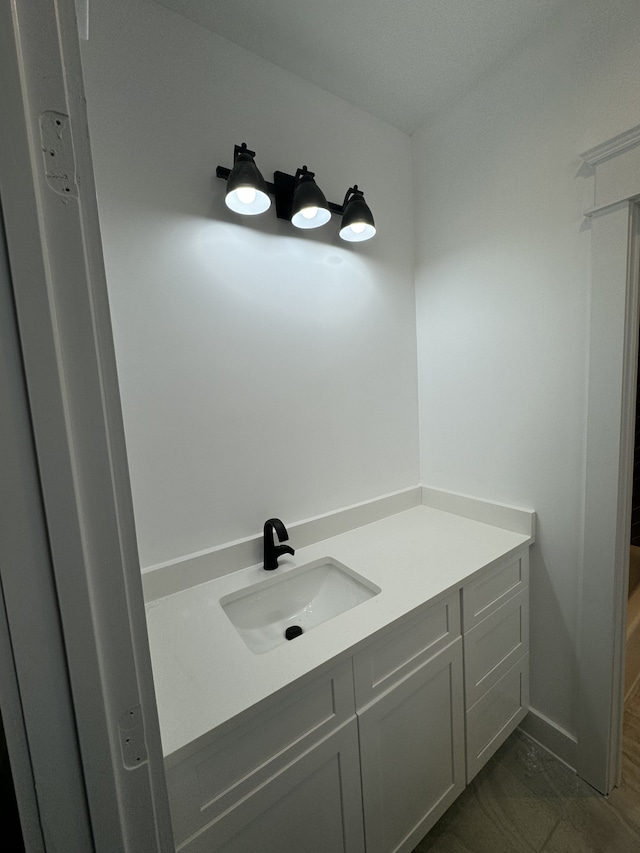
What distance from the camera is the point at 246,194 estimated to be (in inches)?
42.5

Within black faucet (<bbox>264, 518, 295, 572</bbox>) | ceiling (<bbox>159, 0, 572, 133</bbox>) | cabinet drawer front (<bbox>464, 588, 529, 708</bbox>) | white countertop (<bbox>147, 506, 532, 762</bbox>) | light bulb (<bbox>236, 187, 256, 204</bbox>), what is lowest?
cabinet drawer front (<bbox>464, 588, 529, 708</bbox>)

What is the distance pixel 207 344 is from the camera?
1.19 metres

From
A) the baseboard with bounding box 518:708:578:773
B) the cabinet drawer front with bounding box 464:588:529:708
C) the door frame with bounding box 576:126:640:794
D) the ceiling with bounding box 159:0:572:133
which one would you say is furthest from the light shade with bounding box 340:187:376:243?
the baseboard with bounding box 518:708:578:773

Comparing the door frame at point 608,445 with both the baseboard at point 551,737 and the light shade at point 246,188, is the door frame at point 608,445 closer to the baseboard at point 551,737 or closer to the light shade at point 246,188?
the baseboard at point 551,737

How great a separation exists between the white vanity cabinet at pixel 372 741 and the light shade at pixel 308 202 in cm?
133

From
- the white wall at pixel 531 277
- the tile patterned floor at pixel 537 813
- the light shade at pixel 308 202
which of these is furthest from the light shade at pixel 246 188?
the tile patterned floor at pixel 537 813

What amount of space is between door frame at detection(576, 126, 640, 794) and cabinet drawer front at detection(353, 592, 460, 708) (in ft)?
1.81

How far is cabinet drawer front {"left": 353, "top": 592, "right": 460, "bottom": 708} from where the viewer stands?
2.98 feet

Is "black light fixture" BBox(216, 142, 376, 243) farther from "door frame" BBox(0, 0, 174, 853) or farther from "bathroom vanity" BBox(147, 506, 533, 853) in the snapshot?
"bathroom vanity" BBox(147, 506, 533, 853)

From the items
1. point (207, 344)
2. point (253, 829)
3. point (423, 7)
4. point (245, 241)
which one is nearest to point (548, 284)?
point (423, 7)

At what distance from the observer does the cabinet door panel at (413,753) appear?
934 millimetres

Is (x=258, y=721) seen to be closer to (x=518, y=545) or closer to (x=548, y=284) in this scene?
(x=518, y=545)

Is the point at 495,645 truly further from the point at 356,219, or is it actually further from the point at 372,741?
the point at 356,219

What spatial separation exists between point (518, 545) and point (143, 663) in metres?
1.34
